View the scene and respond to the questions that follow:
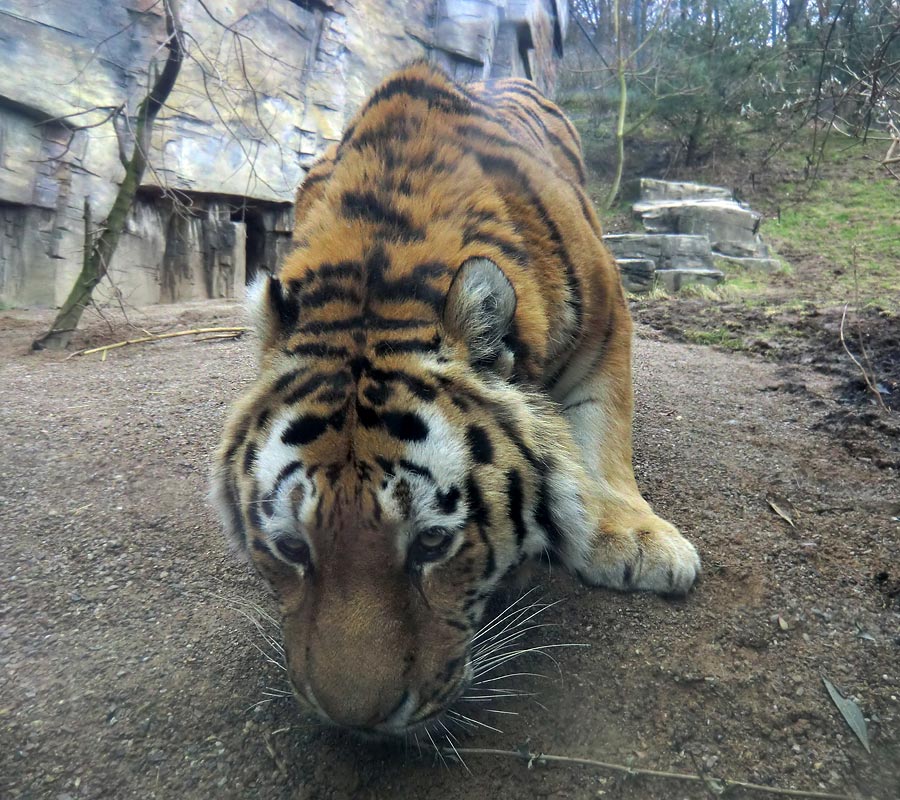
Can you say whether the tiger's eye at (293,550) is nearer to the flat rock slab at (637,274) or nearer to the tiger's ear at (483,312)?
the tiger's ear at (483,312)

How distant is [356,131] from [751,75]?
8.29 metres

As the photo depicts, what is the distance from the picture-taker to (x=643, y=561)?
193cm

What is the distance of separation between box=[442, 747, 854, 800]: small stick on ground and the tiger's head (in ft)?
0.51

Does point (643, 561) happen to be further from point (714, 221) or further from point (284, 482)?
point (714, 221)

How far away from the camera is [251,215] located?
28.1 ft

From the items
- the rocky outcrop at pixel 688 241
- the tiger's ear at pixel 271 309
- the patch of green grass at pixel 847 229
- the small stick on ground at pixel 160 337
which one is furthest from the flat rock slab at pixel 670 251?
the tiger's ear at pixel 271 309

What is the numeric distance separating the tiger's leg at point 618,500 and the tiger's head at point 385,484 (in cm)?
37

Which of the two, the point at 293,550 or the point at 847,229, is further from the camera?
the point at 847,229

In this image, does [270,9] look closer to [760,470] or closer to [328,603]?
[760,470]

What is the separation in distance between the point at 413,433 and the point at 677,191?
11.1 metres

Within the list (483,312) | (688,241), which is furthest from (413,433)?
(688,241)

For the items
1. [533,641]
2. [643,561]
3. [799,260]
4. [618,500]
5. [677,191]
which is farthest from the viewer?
[677,191]

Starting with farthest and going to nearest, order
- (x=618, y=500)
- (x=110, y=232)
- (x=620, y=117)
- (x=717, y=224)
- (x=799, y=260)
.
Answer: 1. (x=620, y=117)
2. (x=717, y=224)
3. (x=799, y=260)
4. (x=110, y=232)
5. (x=618, y=500)

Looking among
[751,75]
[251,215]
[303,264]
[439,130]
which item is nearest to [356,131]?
[439,130]
